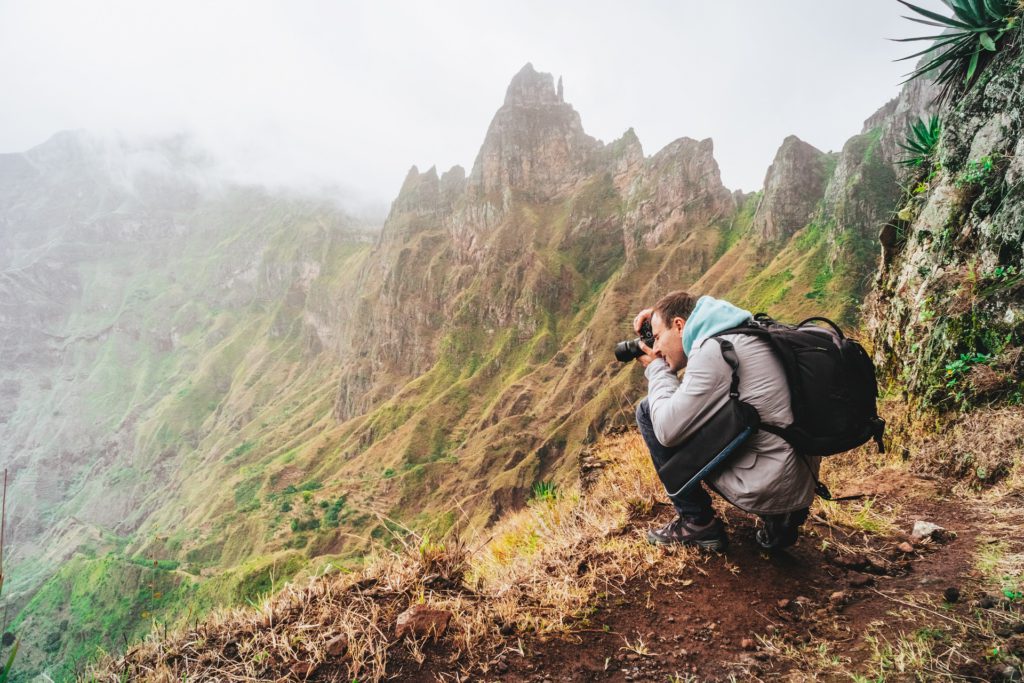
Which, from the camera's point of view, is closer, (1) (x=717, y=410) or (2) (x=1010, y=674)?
(2) (x=1010, y=674)

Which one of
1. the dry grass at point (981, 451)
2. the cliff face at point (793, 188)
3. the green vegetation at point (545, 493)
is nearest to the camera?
the dry grass at point (981, 451)

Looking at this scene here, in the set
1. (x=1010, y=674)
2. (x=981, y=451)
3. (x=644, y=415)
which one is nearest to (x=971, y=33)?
(x=981, y=451)

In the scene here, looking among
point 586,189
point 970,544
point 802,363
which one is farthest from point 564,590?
point 586,189

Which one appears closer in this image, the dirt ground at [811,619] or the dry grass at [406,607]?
the dirt ground at [811,619]

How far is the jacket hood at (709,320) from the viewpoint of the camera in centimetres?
313

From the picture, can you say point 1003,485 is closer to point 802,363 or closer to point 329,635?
point 802,363

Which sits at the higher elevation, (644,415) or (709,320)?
(709,320)

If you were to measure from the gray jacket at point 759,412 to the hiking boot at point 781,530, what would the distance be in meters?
0.20

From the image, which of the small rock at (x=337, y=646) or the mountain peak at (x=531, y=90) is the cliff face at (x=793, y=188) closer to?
the small rock at (x=337, y=646)

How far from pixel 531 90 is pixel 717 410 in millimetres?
125066

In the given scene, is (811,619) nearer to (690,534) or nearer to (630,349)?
(690,534)

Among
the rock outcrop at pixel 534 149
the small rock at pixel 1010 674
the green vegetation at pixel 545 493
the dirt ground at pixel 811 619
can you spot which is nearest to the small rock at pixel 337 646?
the dirt ground at pixel 811 619

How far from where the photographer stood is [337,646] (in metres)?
2.59

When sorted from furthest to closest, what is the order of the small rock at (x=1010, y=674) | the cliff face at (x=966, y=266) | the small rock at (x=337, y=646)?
the cliff face at (x=966, y=266) → the small rock at (x=337, y=646) → the small rock at (x=1010, y=674)
